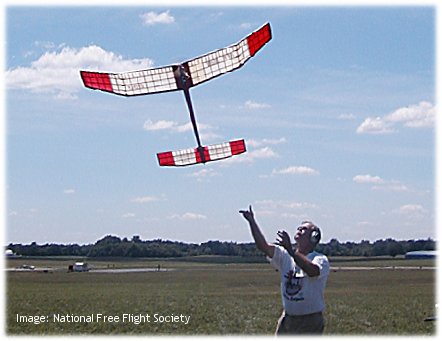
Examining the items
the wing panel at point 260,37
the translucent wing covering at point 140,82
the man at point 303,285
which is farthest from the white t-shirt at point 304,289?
the translucent wing covering at point 140,82

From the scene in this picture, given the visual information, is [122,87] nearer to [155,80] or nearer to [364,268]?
[155,80]

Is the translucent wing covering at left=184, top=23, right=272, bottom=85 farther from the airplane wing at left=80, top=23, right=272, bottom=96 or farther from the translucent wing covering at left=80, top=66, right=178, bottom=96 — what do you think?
the translucent wing covering at left=80, top=66, right=178, bottom=96

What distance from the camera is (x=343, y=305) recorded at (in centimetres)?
1563

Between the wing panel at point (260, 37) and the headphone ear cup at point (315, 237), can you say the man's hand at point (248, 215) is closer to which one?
the headphone ear cup at point (315, 237)

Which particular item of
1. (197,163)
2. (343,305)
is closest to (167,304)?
(343,305)

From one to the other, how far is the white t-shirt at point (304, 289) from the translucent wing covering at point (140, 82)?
180 centimetres

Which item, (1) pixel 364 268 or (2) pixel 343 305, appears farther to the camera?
(1) pixel 364 268

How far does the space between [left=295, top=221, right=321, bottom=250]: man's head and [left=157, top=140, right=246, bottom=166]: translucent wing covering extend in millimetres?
1999

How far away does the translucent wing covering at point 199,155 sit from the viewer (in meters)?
5.75

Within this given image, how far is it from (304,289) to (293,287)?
64mm

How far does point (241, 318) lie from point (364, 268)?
27129 mm

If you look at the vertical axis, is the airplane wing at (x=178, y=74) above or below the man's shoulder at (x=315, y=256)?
above

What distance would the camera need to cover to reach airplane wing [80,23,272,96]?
5.04 metres

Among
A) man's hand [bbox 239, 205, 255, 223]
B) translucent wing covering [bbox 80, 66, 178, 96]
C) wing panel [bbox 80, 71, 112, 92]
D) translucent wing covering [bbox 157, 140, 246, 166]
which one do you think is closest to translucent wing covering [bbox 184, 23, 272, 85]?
translucent wing covering [bbox 80, 66, 178, 96]
